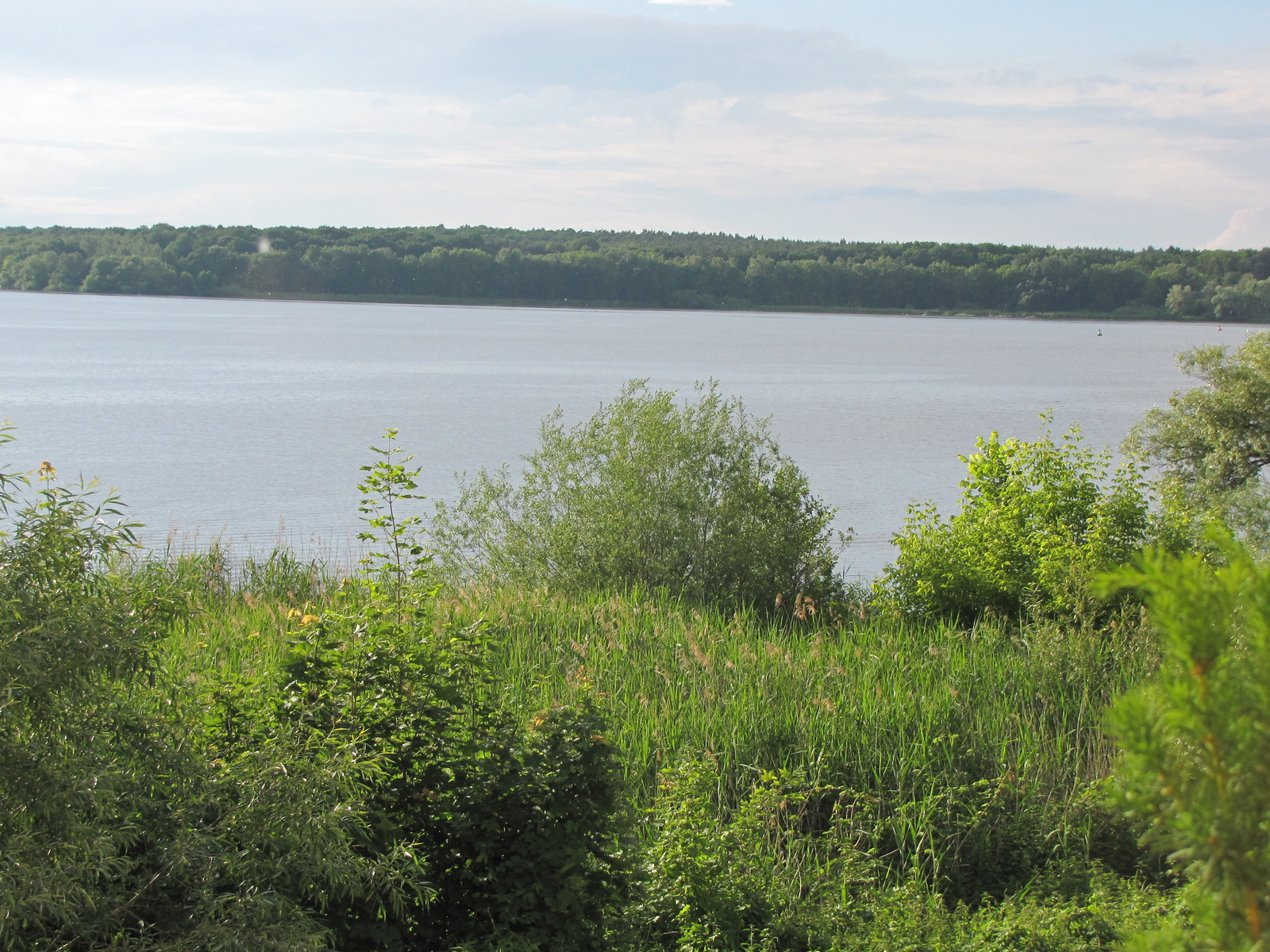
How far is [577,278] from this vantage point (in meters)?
122

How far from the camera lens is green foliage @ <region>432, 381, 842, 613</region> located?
1253 centimetres

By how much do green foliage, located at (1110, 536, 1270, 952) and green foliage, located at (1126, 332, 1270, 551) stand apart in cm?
1905

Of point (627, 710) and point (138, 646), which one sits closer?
point (138, 646)

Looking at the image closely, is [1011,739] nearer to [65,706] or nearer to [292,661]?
[292,661]

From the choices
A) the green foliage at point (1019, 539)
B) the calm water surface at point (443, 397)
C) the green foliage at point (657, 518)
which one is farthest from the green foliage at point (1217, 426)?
the green foliage at point (657, 518)

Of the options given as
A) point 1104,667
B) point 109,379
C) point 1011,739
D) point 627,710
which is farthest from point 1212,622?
point 109,379

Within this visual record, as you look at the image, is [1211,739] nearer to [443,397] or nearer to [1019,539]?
[1019,539]

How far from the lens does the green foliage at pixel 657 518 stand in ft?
41.1

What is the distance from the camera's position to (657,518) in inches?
500

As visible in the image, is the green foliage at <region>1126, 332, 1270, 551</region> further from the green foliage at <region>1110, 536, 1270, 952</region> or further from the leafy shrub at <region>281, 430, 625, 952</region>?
the green foliage at <region>1110, 536, 1270, 952</region>

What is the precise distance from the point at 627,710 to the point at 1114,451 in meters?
24.0

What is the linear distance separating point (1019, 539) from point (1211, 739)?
36.5 ft

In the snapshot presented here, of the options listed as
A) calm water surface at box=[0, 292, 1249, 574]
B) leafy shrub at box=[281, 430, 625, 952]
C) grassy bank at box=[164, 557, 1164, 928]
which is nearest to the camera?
leafy shrub at box=[281, 430, 625, 952]

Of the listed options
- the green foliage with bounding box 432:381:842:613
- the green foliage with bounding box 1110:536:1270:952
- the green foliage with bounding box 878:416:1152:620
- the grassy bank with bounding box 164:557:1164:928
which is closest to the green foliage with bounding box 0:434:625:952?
the grassy bank with bounding box 164:557:1164:928
